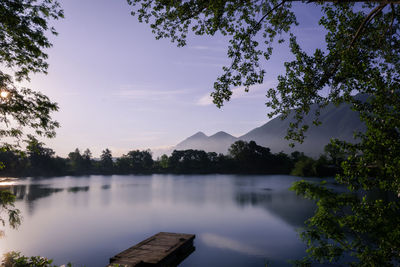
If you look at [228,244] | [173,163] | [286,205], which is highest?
[173,163]

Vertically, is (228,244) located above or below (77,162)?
below

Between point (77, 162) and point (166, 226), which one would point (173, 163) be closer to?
point (77, 162)

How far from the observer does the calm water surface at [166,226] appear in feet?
49.5

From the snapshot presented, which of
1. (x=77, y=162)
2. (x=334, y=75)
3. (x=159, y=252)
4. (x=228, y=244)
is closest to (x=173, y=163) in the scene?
(x=77, y=162)

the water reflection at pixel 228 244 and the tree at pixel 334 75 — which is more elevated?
the tree at pixel 334 75

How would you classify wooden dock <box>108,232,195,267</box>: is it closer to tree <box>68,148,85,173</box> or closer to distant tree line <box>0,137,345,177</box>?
distant tree line <box>0,137,345,177</box>

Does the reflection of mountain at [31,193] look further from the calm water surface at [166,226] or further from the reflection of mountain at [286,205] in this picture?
the reflection of mountain at [286,205]

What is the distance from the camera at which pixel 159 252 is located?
1238cm

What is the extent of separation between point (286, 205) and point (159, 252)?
71.7ft

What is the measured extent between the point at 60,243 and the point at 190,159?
3340 inches

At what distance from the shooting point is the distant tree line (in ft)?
288

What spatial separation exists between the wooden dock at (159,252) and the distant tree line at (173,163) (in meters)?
65.2

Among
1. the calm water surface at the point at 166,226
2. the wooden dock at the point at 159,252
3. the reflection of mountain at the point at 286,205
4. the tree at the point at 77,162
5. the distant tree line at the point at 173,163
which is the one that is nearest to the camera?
the wooden dock at the point at 159,252

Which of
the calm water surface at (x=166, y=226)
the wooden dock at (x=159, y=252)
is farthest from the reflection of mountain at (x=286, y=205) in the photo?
the wooden dock at (x=159, y=252)
